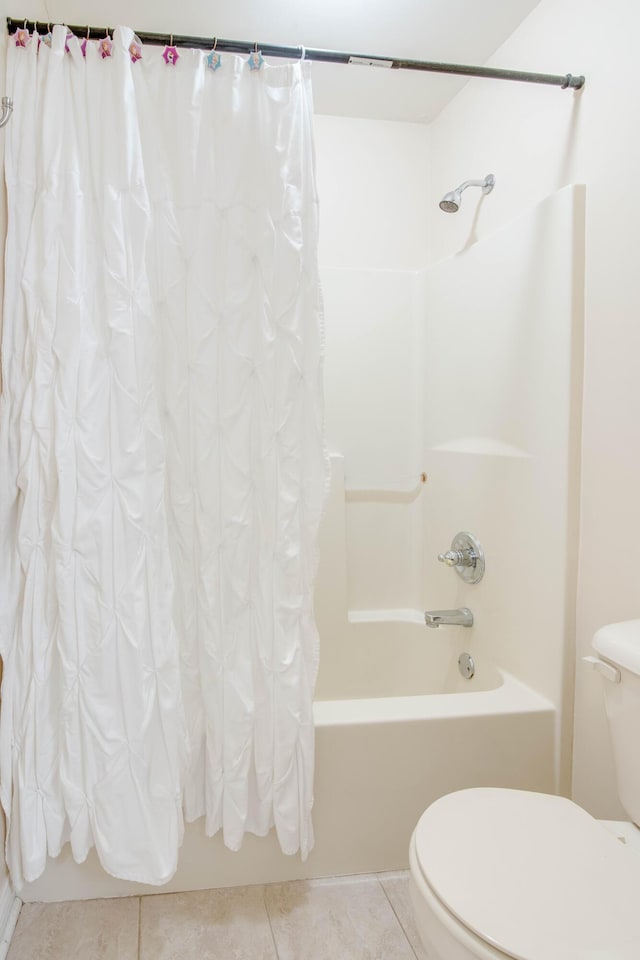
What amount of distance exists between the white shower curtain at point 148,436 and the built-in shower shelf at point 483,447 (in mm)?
633

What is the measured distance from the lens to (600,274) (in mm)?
1570

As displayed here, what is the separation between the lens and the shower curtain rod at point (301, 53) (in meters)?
1.42

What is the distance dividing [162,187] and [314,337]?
461 mm

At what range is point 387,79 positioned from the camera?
225cm

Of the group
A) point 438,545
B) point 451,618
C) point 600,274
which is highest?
point 600,274

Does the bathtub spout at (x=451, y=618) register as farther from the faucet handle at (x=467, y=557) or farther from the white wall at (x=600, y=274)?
the white wall at (x=600, y=274)

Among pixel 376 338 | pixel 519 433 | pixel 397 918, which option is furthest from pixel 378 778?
pixel 376 338

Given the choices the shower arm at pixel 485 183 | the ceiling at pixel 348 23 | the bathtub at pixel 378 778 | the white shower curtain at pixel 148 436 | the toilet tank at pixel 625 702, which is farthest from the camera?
the shower arm at pixel 485 183

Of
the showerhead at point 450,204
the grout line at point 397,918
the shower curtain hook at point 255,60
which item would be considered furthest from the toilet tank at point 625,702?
the shower curtain hook at point 255,60

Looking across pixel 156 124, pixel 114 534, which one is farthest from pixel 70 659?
pixel 156 124

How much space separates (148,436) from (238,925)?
3.82ft

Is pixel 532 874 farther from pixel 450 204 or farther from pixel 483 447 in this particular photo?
pixel 450 204

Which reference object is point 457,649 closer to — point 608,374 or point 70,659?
point 608,374

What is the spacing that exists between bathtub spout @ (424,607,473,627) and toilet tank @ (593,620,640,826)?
2.73ft
